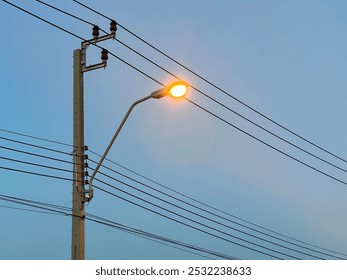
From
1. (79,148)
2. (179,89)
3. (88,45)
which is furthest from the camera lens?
(88,45)

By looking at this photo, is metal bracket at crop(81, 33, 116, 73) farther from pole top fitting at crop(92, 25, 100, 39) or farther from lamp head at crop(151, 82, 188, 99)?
lamp head at crop(151, 82, 188, 99)

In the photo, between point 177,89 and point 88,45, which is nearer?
point 177,89

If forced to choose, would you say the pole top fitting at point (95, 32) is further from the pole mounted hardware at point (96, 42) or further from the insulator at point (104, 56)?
the insulator at point (104, 56)

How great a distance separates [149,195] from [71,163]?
795cm

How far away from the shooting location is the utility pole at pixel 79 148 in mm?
17047

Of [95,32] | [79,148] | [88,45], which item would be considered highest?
[95,32]

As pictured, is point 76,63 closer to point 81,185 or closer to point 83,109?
point 83,109

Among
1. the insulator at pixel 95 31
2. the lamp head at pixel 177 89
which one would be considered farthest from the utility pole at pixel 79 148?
the lamp head at pixel 177 89

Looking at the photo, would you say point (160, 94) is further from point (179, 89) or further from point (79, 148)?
point (79, 148)

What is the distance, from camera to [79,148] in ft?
59.1

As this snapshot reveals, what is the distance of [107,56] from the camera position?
18922 millimetres

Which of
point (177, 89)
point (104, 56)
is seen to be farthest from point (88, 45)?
point (177, 89)
